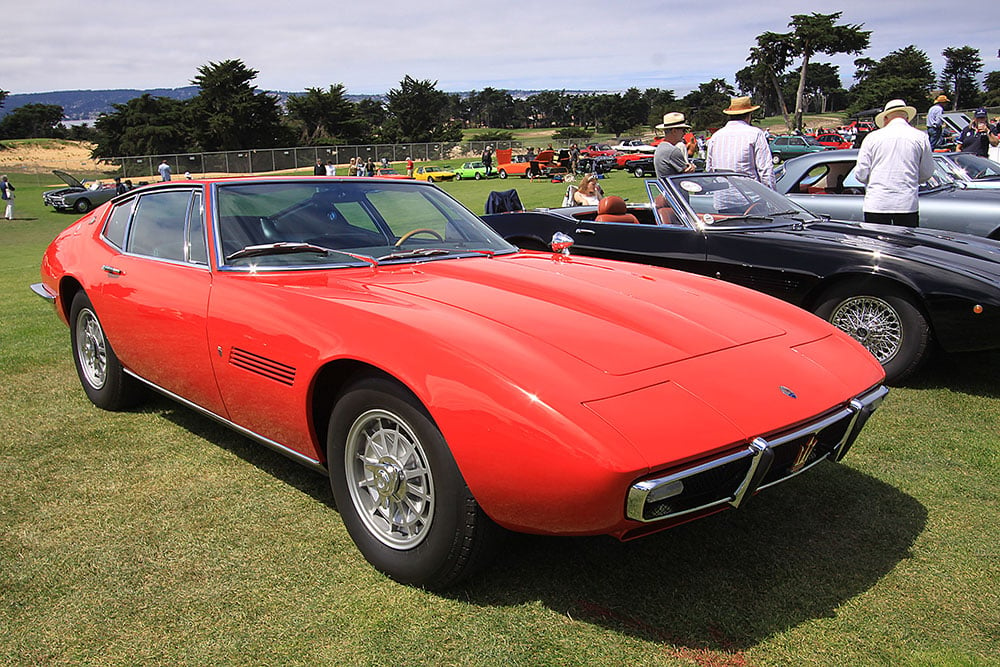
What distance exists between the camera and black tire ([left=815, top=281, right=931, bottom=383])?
488cm

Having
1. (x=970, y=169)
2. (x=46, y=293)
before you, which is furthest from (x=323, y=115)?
(x=46, y=293)

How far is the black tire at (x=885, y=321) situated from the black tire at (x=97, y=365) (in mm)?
4428

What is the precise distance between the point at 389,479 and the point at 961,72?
153094 mm

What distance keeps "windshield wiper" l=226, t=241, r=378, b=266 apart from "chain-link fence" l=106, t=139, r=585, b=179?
1763 inches

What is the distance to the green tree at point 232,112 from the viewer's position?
7038 centimetres

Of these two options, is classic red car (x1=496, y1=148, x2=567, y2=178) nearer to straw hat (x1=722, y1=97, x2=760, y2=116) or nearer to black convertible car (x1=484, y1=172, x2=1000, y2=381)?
straw hat (x1=722, y1=97, x2=760, y2=116)

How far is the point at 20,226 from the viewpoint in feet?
79.7

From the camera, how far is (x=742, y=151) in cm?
738

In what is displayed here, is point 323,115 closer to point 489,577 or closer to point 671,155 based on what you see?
point 671,155

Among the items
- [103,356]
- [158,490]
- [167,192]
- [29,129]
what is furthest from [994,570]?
[29,129]

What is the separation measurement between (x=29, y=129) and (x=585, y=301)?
128290mm

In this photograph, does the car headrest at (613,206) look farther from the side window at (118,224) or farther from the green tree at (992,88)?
the green tree at (992,88)

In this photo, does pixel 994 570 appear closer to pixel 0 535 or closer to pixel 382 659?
pixel 382 659

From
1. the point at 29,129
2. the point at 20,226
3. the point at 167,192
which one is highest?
the point at 29,129
